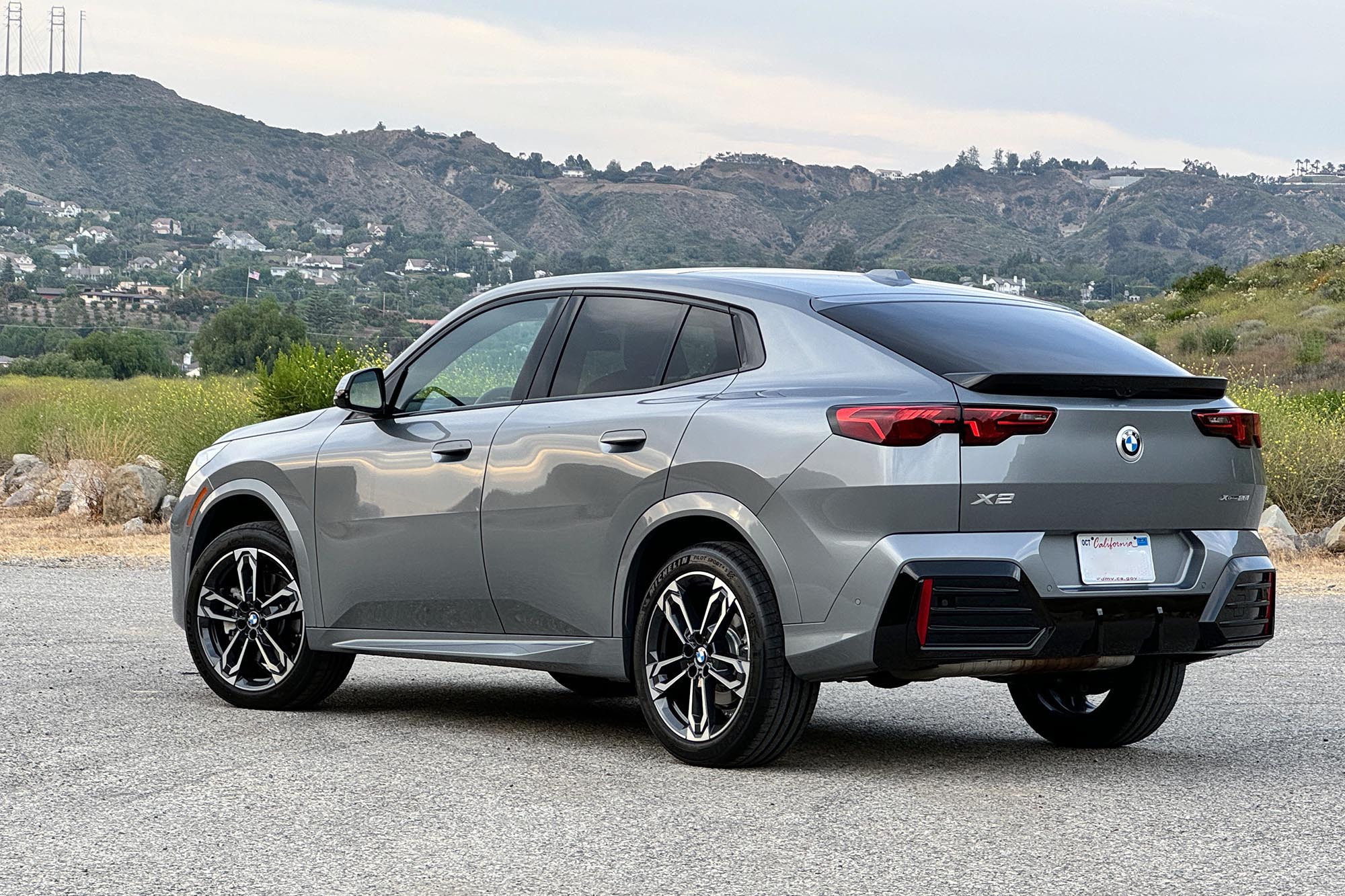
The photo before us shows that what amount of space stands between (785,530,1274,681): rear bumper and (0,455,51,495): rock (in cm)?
2012

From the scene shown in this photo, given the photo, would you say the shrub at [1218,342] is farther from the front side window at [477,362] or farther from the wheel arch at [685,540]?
the wheel arch at [685,540]

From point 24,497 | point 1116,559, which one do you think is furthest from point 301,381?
point 1116,559

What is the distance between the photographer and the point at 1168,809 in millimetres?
5406

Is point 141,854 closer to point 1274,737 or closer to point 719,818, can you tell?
point 719,818

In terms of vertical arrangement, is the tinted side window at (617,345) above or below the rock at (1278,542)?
above

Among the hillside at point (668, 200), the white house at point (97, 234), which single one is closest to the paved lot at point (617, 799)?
the hillside at point (668, 200)

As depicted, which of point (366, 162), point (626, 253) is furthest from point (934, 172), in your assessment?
point (366, 162)

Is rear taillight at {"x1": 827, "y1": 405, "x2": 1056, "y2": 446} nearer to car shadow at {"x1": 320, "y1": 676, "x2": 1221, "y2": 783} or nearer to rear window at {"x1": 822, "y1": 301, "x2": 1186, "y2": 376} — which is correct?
rear window at {"x1": 822, "y1": 301, "x2": 1186, "y2": 376}

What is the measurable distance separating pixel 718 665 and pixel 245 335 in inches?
2041

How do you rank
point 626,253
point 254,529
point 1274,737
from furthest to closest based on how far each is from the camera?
point 626,253 < point 254,529 < point 1274,737

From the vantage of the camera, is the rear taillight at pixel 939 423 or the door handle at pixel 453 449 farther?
the door handle at pixel 453 449

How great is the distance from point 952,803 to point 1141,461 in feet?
4.30

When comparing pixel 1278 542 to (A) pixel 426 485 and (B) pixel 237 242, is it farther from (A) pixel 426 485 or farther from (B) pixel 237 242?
(B) pixel 237 242

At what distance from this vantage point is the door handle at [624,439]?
242 inches
